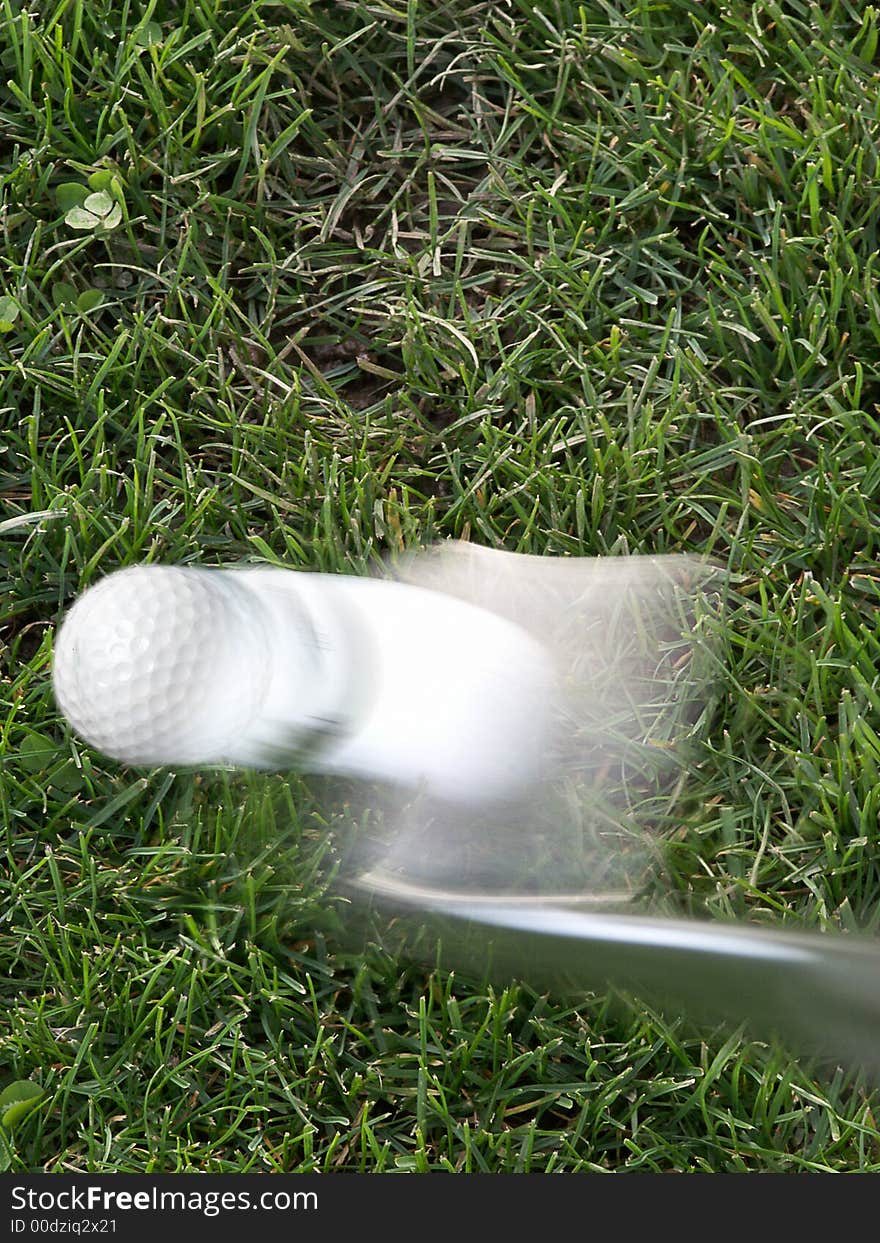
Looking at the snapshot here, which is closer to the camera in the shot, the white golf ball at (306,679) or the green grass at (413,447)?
the white golf ball at (306,679)

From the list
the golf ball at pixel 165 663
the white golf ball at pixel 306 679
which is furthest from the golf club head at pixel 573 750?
the golf ball at pixel 165 663

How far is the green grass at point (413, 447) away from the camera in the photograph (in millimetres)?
1612

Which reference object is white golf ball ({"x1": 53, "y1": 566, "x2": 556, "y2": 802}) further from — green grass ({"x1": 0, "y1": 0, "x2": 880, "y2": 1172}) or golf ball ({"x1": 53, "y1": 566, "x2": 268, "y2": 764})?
green grass ({"x1": 0, "y1": 0, "x2": 880, "y2": 1172})

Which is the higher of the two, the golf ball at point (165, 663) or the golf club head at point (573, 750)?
the golf ball at point (165, 663)

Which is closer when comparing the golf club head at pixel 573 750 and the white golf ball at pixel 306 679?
the white golf ball at pixel 306 679

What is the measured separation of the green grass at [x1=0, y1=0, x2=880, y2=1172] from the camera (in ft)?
5.29

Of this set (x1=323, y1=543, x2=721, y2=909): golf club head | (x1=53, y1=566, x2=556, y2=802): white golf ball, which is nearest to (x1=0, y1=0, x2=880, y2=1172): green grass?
(x1=323, y1=543, x2=721, y2=909): golf club head

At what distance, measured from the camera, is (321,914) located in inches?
65.2

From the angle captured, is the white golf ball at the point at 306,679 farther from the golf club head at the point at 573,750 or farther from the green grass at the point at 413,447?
the green grass at the point at 413,447

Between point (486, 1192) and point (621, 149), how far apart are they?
4.64ft

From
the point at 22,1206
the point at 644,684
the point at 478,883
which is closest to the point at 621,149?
the point at 644,684

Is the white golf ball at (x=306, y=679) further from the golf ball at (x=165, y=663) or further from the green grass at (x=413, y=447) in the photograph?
the green grass at (x=413, y=447)

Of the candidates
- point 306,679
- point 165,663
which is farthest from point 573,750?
point 165,663

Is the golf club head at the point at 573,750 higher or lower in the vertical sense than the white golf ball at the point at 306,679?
lower
